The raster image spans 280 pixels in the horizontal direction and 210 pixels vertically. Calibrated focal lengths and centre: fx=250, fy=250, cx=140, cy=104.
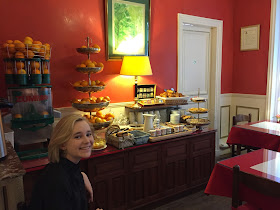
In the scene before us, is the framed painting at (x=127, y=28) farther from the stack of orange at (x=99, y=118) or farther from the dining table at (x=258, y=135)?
the dining table at (x=258, y=135)

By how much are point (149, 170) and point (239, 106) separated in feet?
8.63

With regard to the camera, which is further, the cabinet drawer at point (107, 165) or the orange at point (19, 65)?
the cabinet drawer at point (107, 165)

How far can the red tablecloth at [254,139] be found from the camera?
2906 millimetres

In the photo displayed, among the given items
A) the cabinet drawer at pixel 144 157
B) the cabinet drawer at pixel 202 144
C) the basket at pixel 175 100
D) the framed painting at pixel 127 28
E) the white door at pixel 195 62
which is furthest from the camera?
the white door at pixel 195 62

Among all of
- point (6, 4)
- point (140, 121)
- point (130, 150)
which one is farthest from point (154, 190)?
point (6, 4)

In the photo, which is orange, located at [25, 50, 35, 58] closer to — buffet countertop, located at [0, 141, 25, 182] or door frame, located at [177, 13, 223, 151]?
buffet countertop, located at [0, 141, 25, 182]

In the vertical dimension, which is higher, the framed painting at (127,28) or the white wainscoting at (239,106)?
the framed painting at (127,28)

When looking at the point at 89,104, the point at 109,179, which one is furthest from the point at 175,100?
the point at 109,179

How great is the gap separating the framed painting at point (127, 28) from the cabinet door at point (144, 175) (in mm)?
1216

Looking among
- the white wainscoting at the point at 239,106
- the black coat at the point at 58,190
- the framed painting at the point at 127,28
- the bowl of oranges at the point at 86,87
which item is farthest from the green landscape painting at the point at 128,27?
the white wainscoting at the point at 239,106

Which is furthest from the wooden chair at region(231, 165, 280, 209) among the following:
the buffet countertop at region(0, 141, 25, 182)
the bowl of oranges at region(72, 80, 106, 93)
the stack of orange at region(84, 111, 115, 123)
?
the bowl of oranges at region(72, 80, 106, 93)

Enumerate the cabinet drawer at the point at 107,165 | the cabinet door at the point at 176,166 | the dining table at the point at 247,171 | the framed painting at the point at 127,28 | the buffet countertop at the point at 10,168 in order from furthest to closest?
1. the framed painting at the point at 127,28
2. the cabinet door at the point at 176,166
3. the cabinet drawer at the point at 107,165
4. the dining table at the point at 247,171
5. the buffet countertop at the point at 10,168

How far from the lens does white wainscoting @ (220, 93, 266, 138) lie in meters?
4.26

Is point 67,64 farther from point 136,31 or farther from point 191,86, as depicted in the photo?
point 191,86
